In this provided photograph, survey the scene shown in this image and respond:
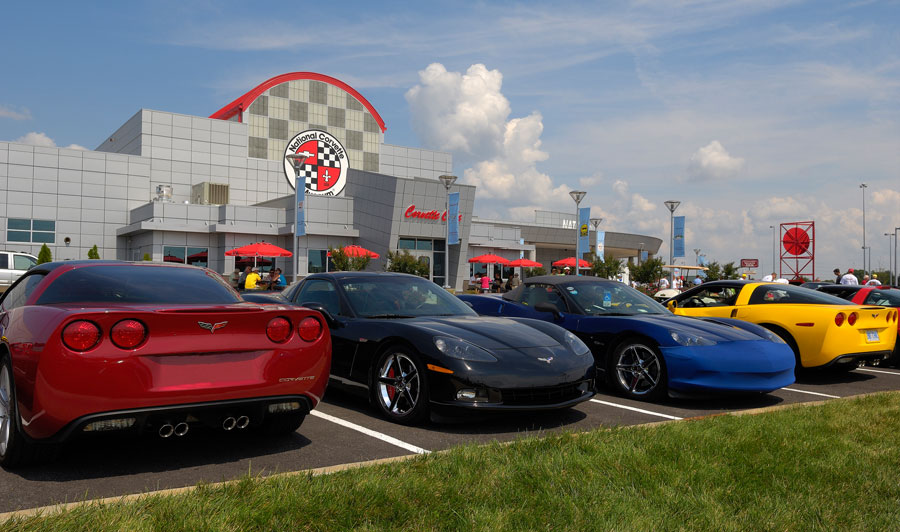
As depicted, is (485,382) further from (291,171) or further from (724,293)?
(291,171)

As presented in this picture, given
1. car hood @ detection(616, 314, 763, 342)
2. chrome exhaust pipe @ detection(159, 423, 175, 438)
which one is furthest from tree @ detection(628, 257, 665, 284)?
chrome exhaust pipe @ detection(159, 423, 175, 438)

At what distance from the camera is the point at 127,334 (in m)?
3.72

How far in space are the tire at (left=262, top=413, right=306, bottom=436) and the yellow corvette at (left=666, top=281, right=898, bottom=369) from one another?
657cm

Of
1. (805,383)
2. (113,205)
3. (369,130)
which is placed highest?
(369,130)

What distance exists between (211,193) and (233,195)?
330 centimetres

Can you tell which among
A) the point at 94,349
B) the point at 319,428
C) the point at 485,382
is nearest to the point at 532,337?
the point at 485,382

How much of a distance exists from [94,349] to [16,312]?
98cm

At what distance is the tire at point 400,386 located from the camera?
17.5 ft

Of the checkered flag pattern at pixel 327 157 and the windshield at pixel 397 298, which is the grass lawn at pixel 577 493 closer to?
the windshield at pixel 397 298

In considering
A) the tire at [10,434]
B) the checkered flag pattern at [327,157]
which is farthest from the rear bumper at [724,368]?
the checkered flag pattern at [327,157]

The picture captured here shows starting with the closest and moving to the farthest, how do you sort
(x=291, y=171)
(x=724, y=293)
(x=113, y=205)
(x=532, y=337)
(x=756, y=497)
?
(x=756, y=497) < (x=532, y=337) < (x=724, y=293) < (x=113, y=205) < (x=291, y=171)

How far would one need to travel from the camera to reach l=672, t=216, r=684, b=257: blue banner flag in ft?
96.5

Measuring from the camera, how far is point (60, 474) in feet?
12.7

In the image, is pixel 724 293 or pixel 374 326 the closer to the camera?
pixel 374 326
